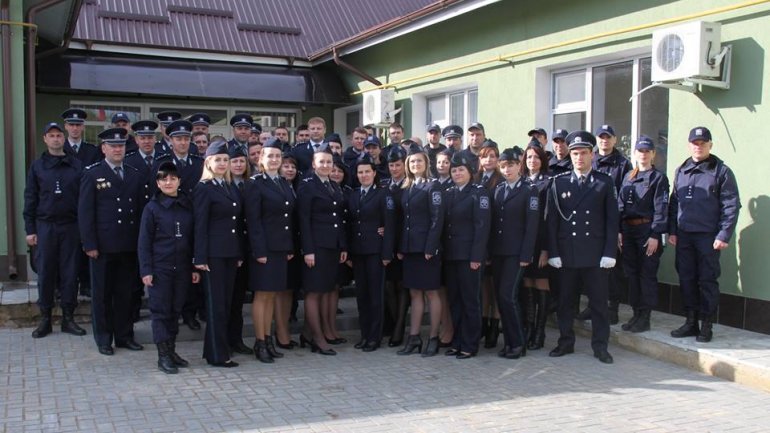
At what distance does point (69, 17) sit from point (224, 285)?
563 cm

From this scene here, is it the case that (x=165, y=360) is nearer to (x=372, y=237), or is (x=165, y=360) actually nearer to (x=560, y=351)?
(x=372, y=237)

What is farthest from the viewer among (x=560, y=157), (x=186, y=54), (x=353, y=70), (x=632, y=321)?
→ (x=353, y=70)

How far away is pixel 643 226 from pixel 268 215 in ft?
11.1

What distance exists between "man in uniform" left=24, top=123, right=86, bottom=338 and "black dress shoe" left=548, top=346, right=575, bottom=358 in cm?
445

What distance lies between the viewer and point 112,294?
6.42 metres

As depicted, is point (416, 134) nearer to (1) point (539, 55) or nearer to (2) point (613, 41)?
(1) point (539, 55)

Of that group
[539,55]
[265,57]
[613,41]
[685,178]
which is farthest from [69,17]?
[685,178]

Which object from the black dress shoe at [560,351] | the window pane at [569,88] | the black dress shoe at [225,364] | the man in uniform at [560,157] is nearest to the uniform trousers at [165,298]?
the black dress shoe at [225,364]

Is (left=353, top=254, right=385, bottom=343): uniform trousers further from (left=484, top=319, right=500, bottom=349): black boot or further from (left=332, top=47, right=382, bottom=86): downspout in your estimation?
(left=332, top=47, right=382, bottom=86): downspout

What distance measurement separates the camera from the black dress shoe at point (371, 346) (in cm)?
658

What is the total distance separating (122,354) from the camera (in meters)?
6.29

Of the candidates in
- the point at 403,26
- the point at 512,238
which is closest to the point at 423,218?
the point at 512,238

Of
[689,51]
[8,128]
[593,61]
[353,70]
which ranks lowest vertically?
[8,128]

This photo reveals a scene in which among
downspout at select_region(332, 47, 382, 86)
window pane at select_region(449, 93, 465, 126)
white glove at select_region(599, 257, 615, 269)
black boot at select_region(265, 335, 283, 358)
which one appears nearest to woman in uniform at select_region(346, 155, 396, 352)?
black boot at select_region(265, 335, 283, 358)
